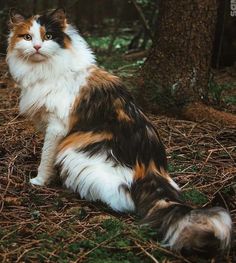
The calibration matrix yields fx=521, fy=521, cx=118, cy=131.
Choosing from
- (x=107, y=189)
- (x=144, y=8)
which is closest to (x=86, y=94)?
(x=107, y=189)

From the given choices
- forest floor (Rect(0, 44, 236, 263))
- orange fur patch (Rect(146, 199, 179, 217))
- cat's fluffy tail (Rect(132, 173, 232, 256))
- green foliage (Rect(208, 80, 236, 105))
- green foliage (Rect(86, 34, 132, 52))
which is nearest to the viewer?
cat's fluffy tail (Rect(132, 173, 232, 256))

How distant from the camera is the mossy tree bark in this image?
20.6 ft

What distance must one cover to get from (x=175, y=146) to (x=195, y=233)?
2.46 m

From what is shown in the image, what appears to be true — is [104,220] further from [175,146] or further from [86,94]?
[175,146]

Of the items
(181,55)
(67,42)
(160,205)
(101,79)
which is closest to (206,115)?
(181,55)

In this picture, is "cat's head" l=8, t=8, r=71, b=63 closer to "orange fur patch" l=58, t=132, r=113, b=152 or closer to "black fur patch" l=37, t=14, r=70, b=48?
"black fur patch" l=37, t=14, r=70, b=48

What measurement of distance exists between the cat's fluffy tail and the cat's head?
1.59m

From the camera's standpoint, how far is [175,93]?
21.1 feet

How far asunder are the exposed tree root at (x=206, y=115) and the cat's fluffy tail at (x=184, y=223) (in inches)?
100

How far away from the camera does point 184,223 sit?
3.29 metres

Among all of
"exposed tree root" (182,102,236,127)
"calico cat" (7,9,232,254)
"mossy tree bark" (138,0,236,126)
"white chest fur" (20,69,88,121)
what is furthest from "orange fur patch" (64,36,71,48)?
"exposed tree root" (182,102,236,127)

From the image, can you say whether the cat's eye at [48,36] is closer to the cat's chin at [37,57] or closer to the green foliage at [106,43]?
the cat's chin at [37,57]

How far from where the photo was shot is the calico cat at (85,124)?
13.2 ft

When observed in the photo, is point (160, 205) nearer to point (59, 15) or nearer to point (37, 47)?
point (37, 47)
